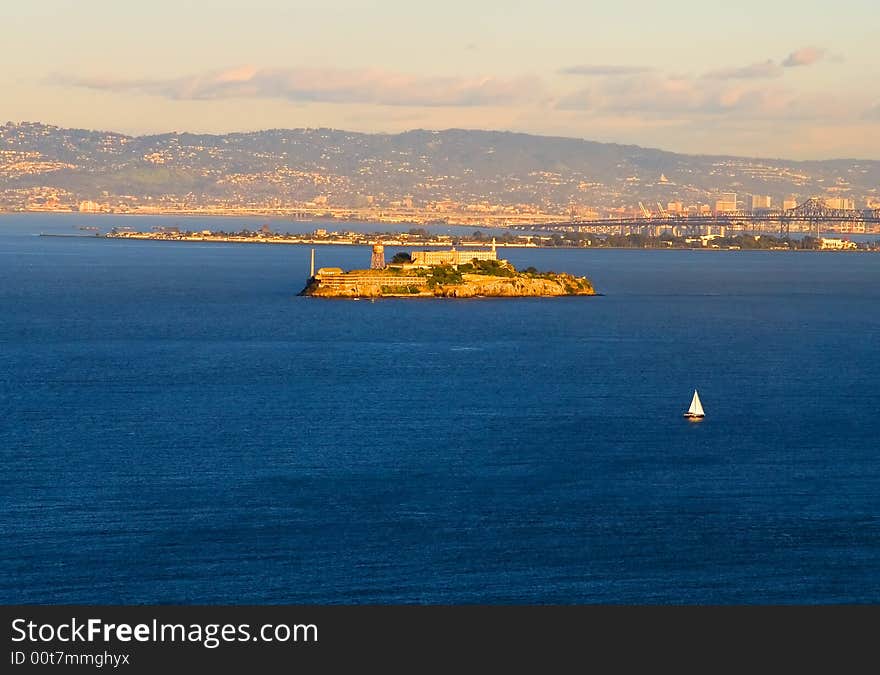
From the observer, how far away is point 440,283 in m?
57.9

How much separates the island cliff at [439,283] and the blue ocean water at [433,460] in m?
9.22

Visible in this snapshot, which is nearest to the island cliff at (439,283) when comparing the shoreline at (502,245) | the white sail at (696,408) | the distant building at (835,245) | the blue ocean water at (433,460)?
the blue ocean water at (433,460)

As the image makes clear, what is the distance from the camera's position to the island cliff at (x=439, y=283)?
56094 mm

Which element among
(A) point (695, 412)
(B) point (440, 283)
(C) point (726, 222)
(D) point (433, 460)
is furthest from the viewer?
(C) point (726, 222)

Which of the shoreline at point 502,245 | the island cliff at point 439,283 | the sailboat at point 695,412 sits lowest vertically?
the shoreline at point 502,245

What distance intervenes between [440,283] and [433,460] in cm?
3532

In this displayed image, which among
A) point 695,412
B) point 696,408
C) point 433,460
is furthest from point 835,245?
point 433,460

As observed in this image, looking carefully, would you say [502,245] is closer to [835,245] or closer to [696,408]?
[835,245]

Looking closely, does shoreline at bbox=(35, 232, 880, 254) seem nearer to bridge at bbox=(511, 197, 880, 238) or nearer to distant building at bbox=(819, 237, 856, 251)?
distant building at bbox=(819, 237, 856, 251)

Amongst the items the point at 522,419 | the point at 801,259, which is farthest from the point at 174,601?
the point at 801,259

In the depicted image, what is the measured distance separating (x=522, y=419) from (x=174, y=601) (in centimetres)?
1192

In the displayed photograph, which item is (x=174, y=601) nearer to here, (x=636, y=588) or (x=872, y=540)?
(x=636, y=588)

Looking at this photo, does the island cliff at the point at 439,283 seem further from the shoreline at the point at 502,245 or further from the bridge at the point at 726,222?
the bridge at the point at 726,222

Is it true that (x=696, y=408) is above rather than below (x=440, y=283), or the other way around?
above
